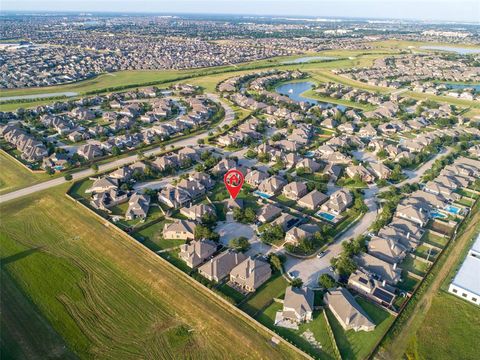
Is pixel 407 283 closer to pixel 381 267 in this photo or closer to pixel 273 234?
pixel 381 267

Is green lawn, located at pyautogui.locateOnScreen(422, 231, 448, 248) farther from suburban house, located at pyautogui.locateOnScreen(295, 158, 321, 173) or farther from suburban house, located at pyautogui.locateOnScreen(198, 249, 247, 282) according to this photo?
suburban house, located at pyautogui.locateOnScreen(198, 249, 247, 282)

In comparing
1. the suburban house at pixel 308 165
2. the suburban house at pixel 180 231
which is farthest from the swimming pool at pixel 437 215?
the suburban house at pixel 180 231

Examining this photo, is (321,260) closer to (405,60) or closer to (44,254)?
(44,254)

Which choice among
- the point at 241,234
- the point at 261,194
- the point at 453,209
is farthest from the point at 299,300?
the point at 453,209

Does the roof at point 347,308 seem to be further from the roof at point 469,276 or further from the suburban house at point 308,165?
the suburban house at point 308,165

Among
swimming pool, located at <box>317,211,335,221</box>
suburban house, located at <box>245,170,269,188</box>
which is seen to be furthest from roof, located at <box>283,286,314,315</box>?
suburban house, located at <box>245,170,269,188</box>
